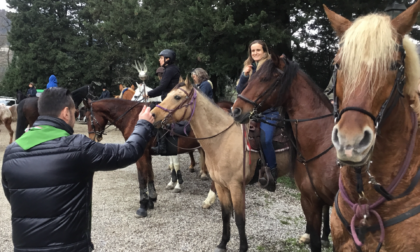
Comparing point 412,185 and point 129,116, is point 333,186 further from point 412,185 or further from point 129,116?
point 129,116

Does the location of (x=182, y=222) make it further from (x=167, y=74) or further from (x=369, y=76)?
(x=369, y=76)

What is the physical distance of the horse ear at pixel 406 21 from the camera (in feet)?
4.56

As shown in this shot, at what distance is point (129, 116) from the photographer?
5.76 meters

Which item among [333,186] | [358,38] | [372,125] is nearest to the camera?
[372,125]

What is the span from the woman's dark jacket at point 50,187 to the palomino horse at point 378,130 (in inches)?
58.8

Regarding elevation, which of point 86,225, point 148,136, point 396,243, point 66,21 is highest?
point 66,21

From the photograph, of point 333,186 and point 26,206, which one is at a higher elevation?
point 26,206

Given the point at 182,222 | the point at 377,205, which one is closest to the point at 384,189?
the point at 377,205

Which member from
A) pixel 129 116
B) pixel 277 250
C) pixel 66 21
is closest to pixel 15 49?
pixel 66 21

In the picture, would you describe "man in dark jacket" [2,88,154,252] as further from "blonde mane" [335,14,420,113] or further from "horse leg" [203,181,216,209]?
"horse leg" [203,181,216,209]

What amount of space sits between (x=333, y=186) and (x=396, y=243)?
1.15 meters

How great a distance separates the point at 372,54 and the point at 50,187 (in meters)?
1.95

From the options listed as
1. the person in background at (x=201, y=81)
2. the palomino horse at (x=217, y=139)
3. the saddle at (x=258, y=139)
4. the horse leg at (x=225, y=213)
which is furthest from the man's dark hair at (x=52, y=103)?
the person in background at (x=201, y=81)

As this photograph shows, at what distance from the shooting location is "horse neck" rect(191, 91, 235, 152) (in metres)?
3.96
